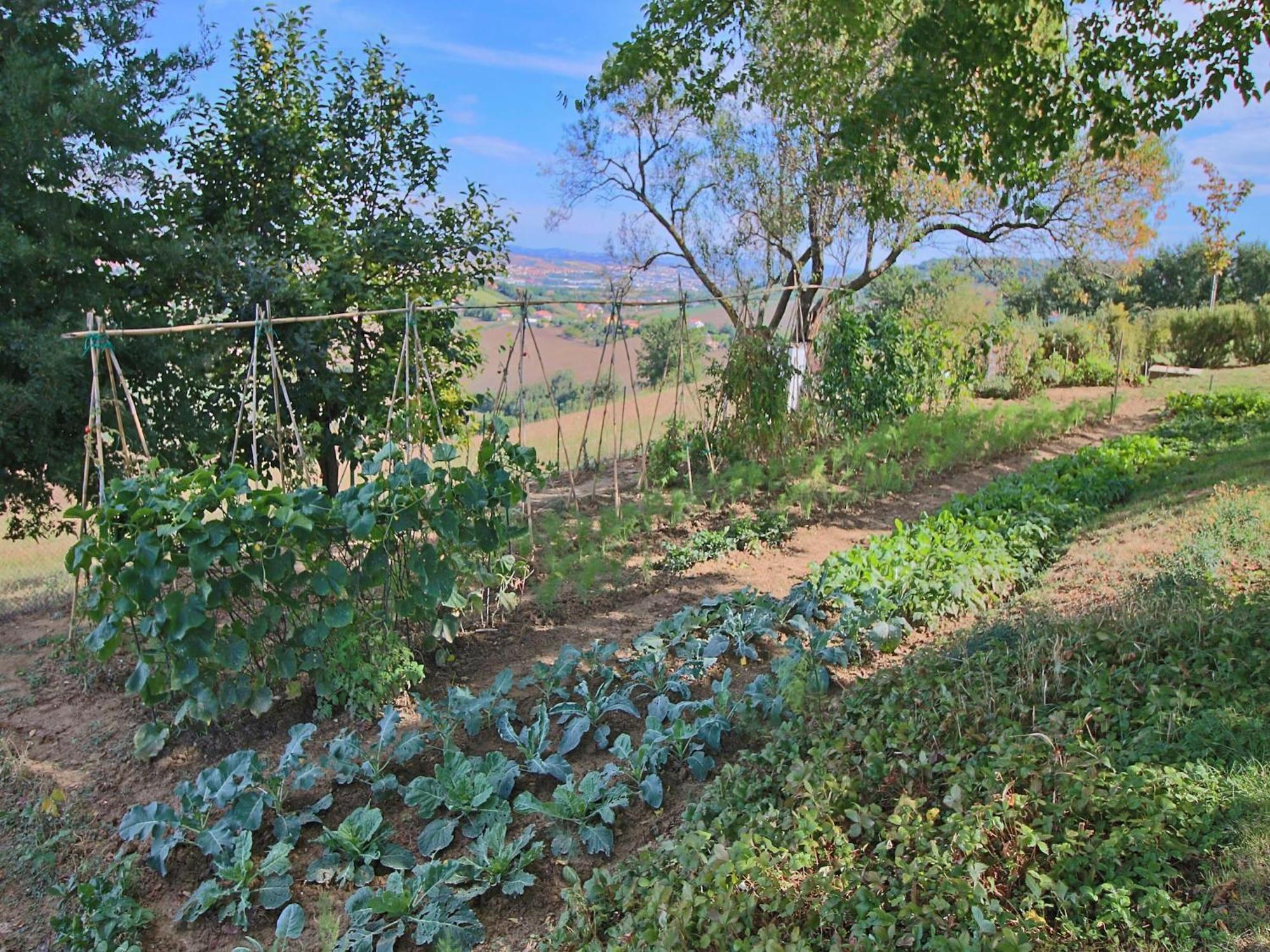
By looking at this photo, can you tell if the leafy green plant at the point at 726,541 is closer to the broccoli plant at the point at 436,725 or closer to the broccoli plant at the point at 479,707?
the broccoli plant at the point at 479,707

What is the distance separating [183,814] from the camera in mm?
3393

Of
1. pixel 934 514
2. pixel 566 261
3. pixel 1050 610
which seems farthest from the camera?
pixel 566 261

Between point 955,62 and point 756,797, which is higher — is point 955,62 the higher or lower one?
the higher one

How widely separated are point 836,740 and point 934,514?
4.56 metres

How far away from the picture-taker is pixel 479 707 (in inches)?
158

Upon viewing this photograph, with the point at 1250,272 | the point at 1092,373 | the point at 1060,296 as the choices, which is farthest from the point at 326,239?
the point at 1250,272

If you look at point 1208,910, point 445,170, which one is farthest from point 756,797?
point 445,170

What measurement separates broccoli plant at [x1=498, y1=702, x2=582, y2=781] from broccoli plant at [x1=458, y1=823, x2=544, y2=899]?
34cm

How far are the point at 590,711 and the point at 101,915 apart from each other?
6.49 feet

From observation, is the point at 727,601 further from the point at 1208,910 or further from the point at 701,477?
the point at 701,477

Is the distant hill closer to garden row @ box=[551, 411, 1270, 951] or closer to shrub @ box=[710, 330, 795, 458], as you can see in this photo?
shrub @ box=[710, 330, 795, 458]

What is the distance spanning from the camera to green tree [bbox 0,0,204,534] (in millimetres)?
5141

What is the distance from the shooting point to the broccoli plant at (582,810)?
130 inches

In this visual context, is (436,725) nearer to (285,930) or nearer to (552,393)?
(285,930)
